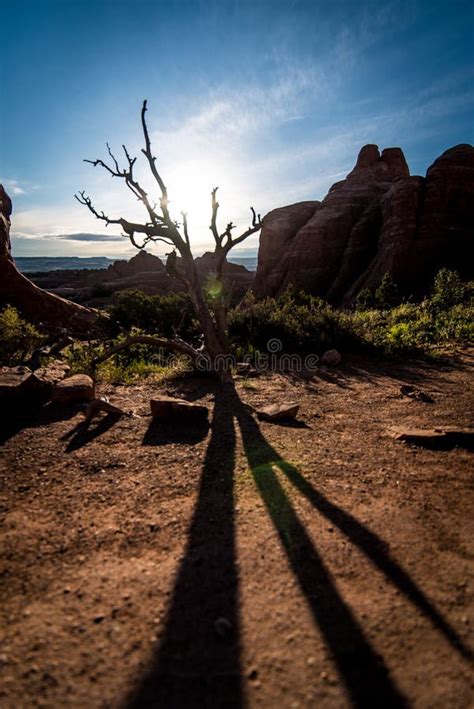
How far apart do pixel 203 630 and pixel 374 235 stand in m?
42.5

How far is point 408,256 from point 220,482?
36.2 m

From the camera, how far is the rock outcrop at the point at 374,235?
32938 mm

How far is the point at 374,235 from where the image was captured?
126ft

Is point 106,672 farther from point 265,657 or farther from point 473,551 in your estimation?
point 473,551

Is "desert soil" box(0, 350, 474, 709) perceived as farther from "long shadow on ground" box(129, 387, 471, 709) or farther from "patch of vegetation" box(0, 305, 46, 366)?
"patch of vegetation" box(0, 305, 46, 366)

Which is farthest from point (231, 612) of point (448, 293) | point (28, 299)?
point (28, 299)

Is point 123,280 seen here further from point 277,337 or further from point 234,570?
point 234,570

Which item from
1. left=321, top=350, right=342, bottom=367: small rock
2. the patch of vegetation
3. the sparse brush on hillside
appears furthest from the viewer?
the patch of vegetation

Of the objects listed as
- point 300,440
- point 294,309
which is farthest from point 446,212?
point 300,440

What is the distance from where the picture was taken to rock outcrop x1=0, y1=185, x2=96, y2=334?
1592 cm

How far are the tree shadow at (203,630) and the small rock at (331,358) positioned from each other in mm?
5952

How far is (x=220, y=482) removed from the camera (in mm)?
3391

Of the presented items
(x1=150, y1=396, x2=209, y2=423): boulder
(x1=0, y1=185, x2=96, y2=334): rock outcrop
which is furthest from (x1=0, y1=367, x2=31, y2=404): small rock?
(x1=0, y1=185, x2=96, y2=334): rock outcrop

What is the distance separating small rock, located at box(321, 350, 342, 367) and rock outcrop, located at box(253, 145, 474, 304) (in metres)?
27.7
